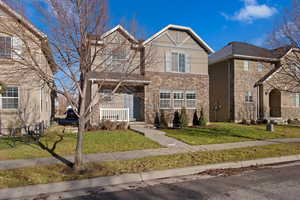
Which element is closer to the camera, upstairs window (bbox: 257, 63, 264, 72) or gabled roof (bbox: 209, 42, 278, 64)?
gabled roof (bbox: 209, 42, 278, 64)

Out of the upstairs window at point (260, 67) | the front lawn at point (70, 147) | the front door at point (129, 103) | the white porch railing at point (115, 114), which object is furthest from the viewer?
the upstairs window at point (260, 67)

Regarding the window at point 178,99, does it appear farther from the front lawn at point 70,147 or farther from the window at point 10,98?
the window at point 10,98

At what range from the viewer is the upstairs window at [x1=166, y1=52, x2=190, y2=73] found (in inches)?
632

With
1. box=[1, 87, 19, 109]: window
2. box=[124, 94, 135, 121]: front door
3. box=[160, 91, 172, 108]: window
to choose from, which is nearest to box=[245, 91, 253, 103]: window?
box=[160, 91, 172, 108]: window

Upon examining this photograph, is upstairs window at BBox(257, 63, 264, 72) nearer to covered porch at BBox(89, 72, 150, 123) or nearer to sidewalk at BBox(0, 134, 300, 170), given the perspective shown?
covered porch at BBox(89, 72, 150, 123)

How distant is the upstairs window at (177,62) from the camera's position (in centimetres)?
1606

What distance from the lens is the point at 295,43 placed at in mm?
10086

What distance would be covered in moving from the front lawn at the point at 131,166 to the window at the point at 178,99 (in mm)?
8431

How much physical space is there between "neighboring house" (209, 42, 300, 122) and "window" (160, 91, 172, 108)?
7.27 meters

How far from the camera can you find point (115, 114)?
1439cm

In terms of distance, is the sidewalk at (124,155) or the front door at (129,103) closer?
the sidewalk at (124,155)

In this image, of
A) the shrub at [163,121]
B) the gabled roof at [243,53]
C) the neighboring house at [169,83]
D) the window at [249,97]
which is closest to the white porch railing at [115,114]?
the neighboring house at [169,83]

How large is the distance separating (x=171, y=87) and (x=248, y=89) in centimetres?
894

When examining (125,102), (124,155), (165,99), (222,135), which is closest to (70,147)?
(124,155)
